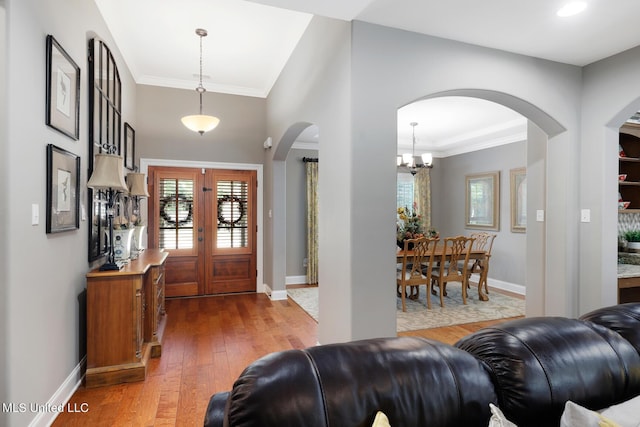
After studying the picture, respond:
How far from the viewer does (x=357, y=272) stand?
2.53 meters

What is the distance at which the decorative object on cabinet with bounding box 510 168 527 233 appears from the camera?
5738mm

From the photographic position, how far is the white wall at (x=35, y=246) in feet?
5.79

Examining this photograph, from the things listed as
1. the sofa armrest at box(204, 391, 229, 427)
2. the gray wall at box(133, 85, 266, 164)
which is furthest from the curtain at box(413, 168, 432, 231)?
the sofa armrest at box(204, 391, 229, 427)

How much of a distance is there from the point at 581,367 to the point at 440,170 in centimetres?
706

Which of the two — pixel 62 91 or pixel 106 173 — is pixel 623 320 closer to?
pixel 106 173

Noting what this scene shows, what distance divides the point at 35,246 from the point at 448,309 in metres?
4.44

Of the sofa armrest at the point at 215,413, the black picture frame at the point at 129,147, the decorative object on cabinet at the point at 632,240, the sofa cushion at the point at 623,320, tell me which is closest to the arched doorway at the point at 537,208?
the decorative object on cabinet at the point at 632,240

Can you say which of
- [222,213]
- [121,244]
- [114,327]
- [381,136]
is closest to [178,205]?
[222,213]

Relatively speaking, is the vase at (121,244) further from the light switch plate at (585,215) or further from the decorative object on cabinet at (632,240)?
the decorative object on cabinet at (632,240)

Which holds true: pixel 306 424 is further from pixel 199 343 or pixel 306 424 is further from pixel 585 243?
pixel 585 243

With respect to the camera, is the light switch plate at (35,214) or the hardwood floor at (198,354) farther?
the hardwood floor at (198,354)

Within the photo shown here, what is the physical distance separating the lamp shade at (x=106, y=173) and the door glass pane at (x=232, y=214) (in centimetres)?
278

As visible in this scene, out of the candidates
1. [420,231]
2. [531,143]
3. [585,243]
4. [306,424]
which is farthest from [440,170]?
[306,424]

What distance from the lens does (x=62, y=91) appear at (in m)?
2.32
